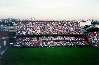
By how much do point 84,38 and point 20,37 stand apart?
1.61 m

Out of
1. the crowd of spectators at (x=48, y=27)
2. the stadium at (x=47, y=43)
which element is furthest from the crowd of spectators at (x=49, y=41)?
the crowd of spectators at (x=48, y=27)

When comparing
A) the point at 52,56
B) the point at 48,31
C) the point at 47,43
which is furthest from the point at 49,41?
the point at 52,56

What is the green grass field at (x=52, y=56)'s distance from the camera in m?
4.67

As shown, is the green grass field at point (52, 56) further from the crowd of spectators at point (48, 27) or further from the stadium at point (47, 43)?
the crowd of spectators at point (48, 27)

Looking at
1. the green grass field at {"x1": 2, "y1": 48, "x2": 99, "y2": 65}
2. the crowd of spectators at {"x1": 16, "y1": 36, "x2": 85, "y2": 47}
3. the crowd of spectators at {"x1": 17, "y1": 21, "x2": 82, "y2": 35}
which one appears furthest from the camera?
the crowd of spectators at {"x1": 16, "y1": 36, "x2": 85, "y2": 47}

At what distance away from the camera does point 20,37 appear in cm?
553

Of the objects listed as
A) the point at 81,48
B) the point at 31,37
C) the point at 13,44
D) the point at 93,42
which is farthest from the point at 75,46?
the point at 13,44

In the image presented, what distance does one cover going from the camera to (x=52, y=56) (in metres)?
5.25

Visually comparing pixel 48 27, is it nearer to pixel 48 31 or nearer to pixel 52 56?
pixel 48 31

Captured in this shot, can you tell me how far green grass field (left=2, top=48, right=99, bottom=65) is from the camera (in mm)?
4671

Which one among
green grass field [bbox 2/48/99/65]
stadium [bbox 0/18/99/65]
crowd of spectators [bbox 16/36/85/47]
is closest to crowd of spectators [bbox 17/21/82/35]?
stadium [bbox 0/18/99/65]

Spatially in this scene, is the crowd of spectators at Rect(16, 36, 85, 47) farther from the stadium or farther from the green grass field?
the green grass field

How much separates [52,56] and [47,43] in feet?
2.38

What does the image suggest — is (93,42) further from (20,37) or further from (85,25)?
(20,37)
